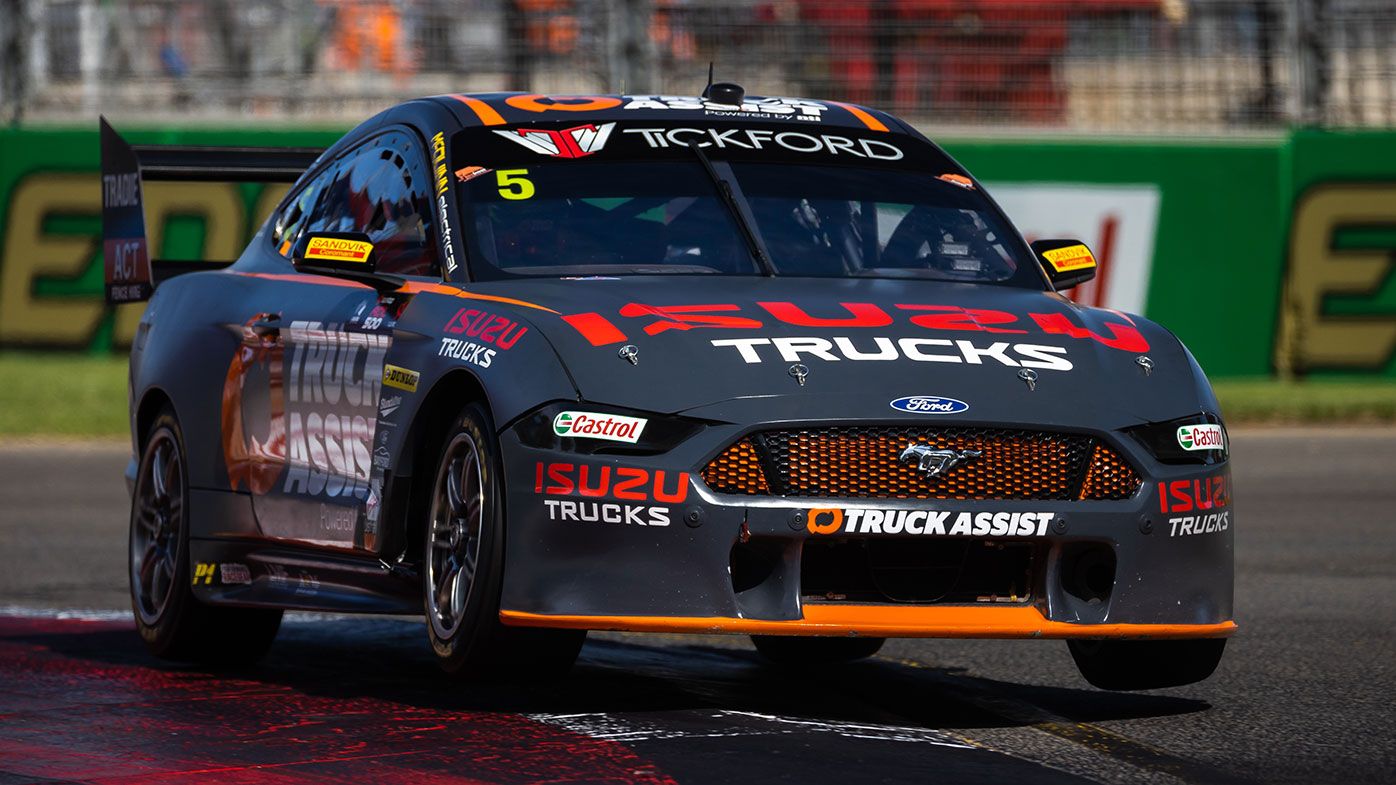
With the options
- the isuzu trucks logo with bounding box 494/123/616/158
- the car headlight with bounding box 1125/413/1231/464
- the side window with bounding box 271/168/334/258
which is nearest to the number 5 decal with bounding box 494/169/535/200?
the isuzu trucks logo with bounding box 494/123/616/158

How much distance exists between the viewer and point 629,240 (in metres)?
6.95

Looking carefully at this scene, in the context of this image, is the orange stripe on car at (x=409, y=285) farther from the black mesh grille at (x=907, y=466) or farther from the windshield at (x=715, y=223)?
the black mesh grille at (x=907, y=466)

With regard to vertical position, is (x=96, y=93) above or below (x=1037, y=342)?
below

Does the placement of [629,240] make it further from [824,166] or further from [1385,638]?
[1385,638]

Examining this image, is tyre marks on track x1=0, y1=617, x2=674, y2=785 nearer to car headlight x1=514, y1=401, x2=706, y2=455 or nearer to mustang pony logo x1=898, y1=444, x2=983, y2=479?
car headlight x1=514, y1=401, x2=706, y2=455

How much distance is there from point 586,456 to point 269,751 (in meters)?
0.98

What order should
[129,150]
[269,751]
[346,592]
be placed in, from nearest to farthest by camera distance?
[269,751]
[346,592]
[129,150]

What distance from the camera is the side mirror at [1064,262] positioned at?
7293 millimetres

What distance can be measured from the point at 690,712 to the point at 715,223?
1410 millimetres

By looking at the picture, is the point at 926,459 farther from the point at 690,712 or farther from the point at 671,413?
the point at 690,712

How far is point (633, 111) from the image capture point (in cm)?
750

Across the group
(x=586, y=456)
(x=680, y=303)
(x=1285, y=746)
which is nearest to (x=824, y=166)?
(x=680, y=303)

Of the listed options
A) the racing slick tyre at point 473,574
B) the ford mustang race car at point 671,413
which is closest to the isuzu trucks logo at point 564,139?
the ford mustang race car at point 671,413

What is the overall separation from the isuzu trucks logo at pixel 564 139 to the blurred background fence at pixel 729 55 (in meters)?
12.0
